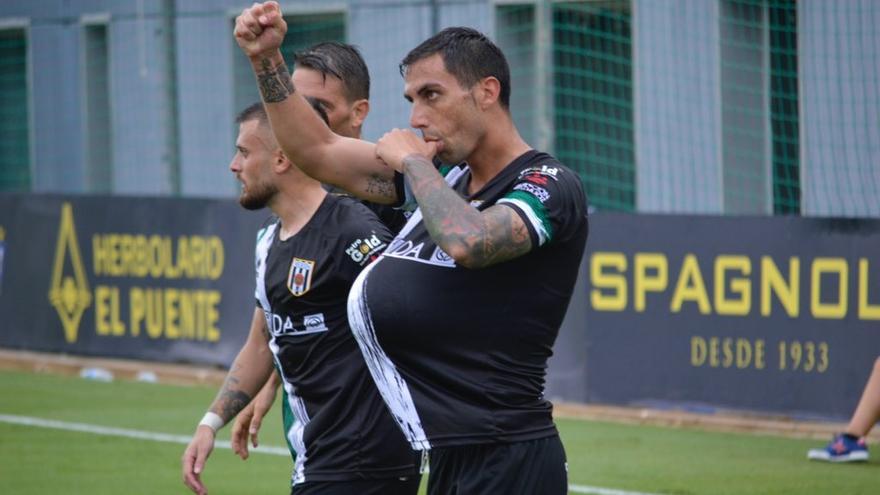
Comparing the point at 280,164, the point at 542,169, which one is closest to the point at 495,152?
the point at 542,169

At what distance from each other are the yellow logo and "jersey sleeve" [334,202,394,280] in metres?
9.72

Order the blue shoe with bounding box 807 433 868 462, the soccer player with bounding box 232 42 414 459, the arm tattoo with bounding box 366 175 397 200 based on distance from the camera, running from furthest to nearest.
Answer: the blue shoe with bounding box 807 433 868 462
the soccer player with bounding box 232 42 414 459
the arm tattoo with bounding box 366 175 397 200

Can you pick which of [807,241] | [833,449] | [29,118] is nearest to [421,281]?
[833,449]

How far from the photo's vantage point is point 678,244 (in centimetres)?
1102

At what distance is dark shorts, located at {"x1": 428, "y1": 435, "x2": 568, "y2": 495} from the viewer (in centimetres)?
399

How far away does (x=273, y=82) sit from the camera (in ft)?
13.7

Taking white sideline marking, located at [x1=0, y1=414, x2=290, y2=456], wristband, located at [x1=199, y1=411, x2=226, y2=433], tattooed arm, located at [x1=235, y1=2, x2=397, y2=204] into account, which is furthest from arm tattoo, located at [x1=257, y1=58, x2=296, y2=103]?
white sideline marking, located at [x1=0, y1=414, x2=290, y2=456]

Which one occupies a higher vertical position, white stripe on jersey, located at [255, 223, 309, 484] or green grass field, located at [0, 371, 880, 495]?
white stripe on jersey, located at [255, 223, 309, 484]

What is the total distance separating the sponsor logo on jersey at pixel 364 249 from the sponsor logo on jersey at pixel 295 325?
0.70 feet

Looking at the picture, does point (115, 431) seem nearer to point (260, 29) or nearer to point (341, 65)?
point (341, 65)

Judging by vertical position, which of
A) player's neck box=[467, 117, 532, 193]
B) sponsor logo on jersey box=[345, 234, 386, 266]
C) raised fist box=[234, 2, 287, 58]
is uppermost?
raised fist box=[234, 2, 287, 58]

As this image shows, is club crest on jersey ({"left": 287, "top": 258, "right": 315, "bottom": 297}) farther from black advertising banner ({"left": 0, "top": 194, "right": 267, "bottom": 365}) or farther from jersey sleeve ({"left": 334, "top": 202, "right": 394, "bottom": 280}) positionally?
black advertising banner ({"left": 0, "top": 194, "right": 267, "bottom": 365})

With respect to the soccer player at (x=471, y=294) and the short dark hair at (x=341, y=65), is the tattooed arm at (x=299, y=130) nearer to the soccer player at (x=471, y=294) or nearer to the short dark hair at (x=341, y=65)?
the soccer player at (x=471, y=294)

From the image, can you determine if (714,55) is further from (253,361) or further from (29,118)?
(29,118)
